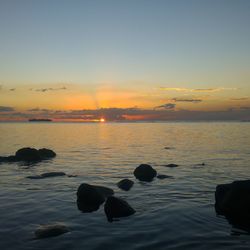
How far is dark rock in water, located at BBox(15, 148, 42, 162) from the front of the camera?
5106cm

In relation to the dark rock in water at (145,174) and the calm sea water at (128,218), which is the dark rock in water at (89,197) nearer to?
the calm sea water at (128,218)

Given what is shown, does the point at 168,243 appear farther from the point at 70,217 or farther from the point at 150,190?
the point at 150,190

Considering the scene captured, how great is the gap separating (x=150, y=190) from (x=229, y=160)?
2537 cm

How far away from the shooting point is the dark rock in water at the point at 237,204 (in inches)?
798

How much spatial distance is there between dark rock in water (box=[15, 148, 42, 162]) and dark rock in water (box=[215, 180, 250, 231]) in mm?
36129

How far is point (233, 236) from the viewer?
56.7 feet

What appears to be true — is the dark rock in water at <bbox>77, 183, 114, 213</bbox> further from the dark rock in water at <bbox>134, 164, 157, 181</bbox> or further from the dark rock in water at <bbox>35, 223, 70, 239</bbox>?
the dark rock in water at <bbox>134, 164, 157, 181</bbox>

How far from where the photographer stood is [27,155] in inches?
2026

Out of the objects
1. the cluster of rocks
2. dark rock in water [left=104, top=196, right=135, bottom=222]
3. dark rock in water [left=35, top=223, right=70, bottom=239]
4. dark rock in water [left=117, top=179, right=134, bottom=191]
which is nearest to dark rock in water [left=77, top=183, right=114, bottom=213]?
dark rock in water [left=104, top=196, right=135, bottom=222]

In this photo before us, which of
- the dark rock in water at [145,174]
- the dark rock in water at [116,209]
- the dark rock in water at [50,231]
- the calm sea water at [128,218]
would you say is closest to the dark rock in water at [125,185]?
the calm sea water at [128,218]

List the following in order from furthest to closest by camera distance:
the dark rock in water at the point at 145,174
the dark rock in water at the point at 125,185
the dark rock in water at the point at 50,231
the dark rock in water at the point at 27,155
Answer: the dark rock in water at the point at 27,155, the dark rock in water at the point at 145,174, the dark rock in water at the point at 125,185, the dark rock in water at the point at 50,231

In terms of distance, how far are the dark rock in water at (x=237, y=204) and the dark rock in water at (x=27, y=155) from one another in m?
36.1

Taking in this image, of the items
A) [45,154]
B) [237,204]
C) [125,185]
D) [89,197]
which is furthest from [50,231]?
[45,154]

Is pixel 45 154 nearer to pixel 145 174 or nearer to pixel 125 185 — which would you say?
pixel 145 174
